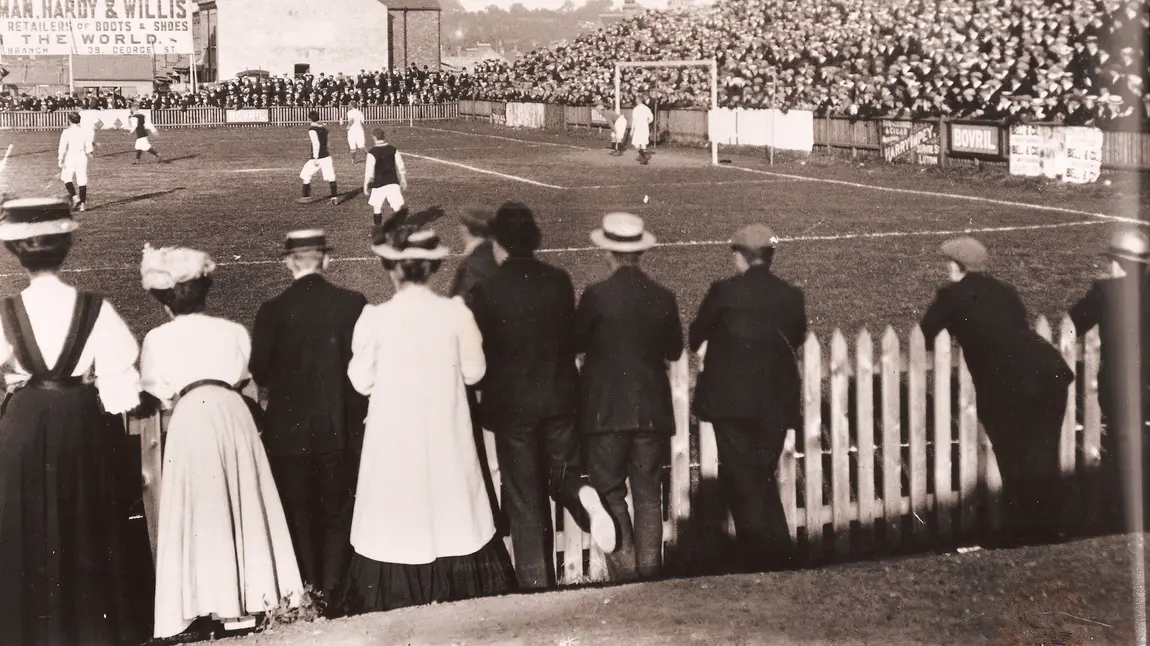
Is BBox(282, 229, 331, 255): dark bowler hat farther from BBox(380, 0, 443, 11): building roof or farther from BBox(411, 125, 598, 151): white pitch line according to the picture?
BBox(380, 0, 443, 11): building roof

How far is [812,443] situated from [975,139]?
2405 cm

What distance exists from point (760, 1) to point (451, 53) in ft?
197

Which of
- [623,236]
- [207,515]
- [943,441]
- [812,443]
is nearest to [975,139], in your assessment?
[943,441]

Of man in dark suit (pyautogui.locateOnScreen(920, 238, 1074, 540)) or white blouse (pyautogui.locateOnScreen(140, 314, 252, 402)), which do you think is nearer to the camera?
white blouse (pyautogui.locateOnScreen(140, 314, 252, 402))

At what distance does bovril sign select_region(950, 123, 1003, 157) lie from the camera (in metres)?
28.0

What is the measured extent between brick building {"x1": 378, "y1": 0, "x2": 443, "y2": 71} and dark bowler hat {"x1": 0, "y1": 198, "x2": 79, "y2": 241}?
7264cm

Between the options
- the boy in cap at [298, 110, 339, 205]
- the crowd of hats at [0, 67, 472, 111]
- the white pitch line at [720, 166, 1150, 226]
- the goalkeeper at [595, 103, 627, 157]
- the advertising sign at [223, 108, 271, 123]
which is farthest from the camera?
the crowd of hats at [0, 67, 472, 111]

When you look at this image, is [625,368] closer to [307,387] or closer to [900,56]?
[307,387]

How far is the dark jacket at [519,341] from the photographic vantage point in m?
5.86

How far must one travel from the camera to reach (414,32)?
77.9 metres

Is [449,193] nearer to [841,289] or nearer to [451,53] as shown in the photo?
[841,289]

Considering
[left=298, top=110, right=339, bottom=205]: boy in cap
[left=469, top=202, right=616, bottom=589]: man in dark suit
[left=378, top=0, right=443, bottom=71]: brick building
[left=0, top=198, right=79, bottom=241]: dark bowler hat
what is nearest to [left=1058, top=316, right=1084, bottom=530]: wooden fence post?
[left=469, top=202, right=616, bottom=589]: man in dark suit

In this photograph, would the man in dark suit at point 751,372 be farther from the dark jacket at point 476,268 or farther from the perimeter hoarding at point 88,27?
the perimeter hoarding at point 88,27

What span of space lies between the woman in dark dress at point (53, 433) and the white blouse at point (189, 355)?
12cm
